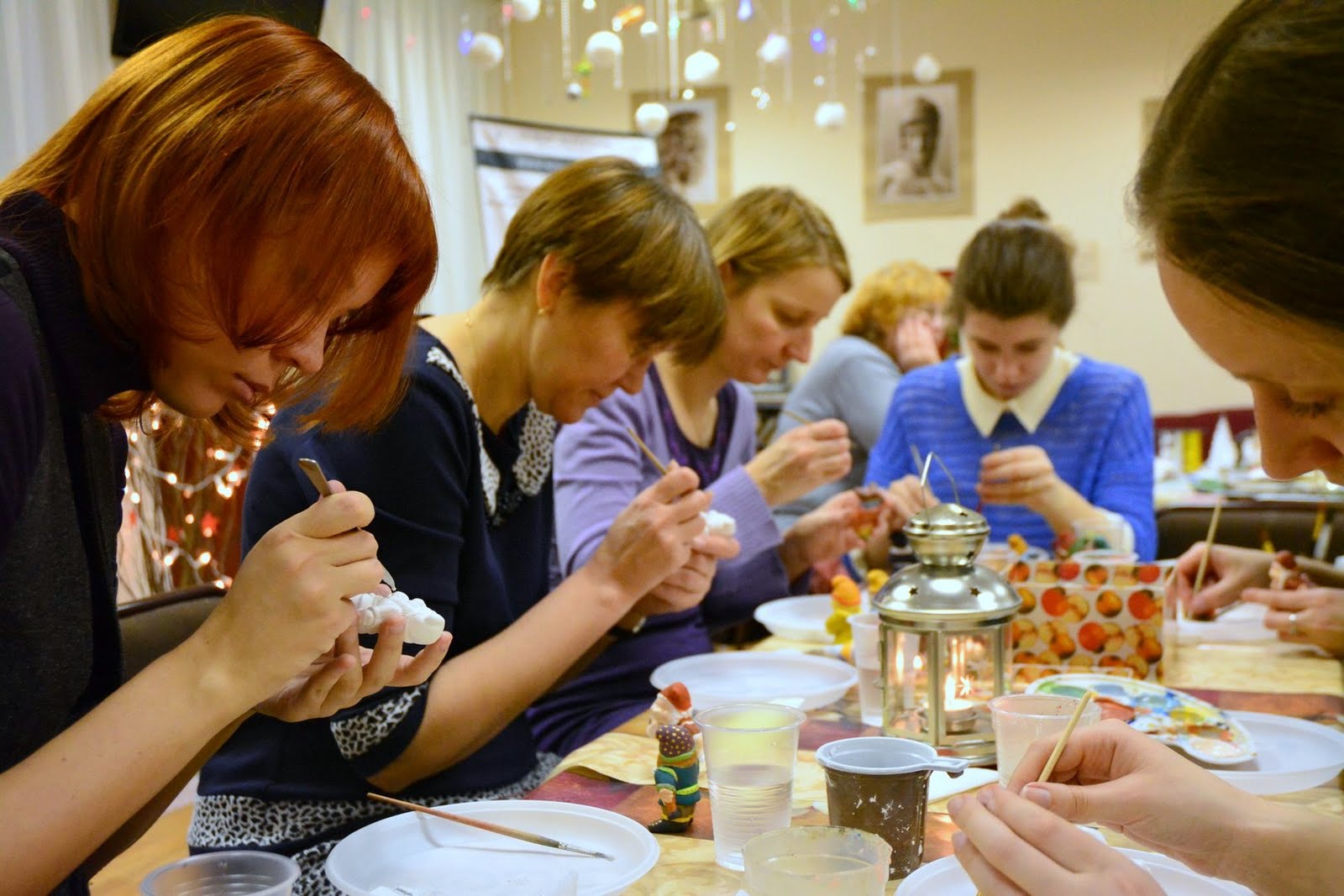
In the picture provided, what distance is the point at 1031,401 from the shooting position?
3.06m

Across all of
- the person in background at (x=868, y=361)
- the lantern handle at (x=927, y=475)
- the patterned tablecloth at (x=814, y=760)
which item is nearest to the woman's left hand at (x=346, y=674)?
the patterned tablecloth at (x=814, y=760)

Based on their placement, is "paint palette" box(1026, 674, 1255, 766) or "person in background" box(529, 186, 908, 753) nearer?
"paint palette" box(1026, 674, 1255, 766)

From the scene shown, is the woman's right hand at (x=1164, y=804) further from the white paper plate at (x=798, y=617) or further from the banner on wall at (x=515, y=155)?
the banner on wall at (x=515, y=155)

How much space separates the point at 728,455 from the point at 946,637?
1344 mm

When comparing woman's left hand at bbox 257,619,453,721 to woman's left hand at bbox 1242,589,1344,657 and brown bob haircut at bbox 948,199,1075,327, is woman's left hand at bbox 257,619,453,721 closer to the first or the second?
woman's left hand at bbox 1242,589,1344,657

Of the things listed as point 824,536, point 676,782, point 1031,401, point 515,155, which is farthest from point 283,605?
point 515,155

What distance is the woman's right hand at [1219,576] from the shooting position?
221cm

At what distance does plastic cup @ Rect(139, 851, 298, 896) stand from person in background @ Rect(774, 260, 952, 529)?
210 centimetres

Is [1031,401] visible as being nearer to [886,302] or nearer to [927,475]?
[927,475]

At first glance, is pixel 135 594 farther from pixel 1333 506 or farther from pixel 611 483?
pixel 1333 506

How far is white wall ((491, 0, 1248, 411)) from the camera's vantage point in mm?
6656

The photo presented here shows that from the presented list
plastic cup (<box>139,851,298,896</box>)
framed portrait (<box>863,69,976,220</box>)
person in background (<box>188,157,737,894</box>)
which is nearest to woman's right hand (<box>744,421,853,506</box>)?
person in background (<box>188,157,737,894</box>)

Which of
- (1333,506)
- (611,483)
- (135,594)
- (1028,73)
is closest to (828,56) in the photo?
(1028,73)

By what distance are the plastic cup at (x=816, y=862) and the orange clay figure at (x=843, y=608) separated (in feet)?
3.47
